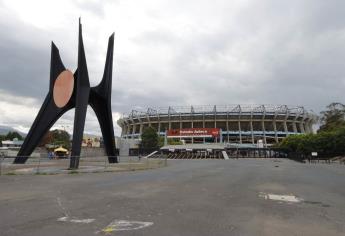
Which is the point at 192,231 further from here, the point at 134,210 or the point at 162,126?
the point at 162,126

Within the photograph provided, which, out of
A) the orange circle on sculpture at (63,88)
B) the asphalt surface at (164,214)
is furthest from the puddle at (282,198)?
the orange circle on sculpture at (63,88)

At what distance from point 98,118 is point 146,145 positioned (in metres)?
76.8

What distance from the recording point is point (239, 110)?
136500 millimetres

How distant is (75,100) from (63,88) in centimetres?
201

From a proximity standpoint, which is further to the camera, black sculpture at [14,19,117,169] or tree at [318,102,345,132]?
tree at [318,102,345,132]

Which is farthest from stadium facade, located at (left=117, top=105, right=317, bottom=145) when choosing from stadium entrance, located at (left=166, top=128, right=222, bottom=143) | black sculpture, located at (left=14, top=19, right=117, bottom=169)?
black sculpture, located at (left=14, top=19, right=117, bottom=169)

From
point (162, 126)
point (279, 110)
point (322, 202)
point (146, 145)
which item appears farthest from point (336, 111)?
point (322, 202)

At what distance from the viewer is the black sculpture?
34.8 m

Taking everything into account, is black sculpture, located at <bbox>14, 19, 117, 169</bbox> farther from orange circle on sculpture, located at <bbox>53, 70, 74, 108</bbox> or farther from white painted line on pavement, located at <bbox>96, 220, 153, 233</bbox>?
white painted line on pavement, located at <bbox>96, 220, 153, 233</bbox>

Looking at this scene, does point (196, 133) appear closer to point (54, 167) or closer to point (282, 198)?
point (54, 167)

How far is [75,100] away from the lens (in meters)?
37.8

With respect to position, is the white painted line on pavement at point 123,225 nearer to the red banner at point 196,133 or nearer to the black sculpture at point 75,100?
the black sculpture at point 75,100

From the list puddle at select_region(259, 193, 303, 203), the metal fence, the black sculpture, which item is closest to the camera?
puddle at select_region(259, 193, 303, 203)

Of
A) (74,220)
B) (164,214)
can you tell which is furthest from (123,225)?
(164,214)
